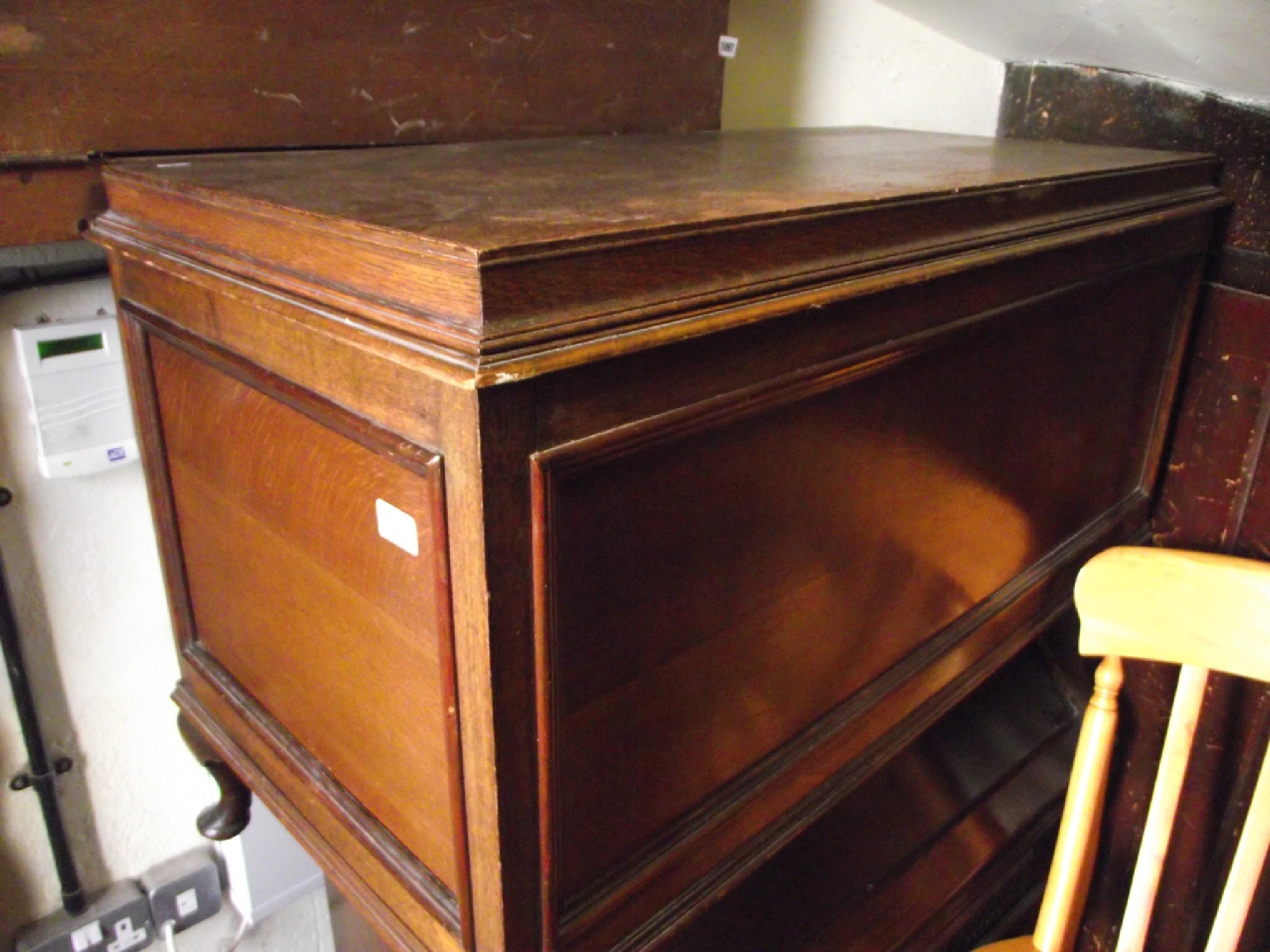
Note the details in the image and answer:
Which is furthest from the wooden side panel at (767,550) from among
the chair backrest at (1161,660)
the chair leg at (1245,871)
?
the chair leg at (1245,871)

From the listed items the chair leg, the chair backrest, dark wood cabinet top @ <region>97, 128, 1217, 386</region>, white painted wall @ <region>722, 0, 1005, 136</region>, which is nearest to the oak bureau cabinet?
dark wood cabinet top @ <region>97, 128, 1217, 386</region>

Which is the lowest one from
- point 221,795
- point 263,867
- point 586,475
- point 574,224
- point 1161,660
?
point 263,867

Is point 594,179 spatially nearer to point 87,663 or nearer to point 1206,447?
point 87,663

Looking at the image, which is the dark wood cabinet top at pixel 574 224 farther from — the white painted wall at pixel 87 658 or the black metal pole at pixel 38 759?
the black metal pole at pixel 38 759

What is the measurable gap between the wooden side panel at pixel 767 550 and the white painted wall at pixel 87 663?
0.60m

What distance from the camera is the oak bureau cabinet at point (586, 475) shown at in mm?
460

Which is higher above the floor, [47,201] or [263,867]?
[47,201]

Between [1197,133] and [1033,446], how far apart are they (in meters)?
0.52

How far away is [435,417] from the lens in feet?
1.48

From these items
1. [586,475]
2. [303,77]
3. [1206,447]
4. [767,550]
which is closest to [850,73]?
[1206,447]

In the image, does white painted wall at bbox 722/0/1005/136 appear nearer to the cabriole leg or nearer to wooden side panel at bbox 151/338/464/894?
wooden side panel at bbox 151/338/464/894

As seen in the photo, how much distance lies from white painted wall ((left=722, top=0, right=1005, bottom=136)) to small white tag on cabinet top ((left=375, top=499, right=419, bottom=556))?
0.86 metres

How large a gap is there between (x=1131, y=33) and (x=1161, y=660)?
693 mm

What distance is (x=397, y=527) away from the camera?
0.52 m
